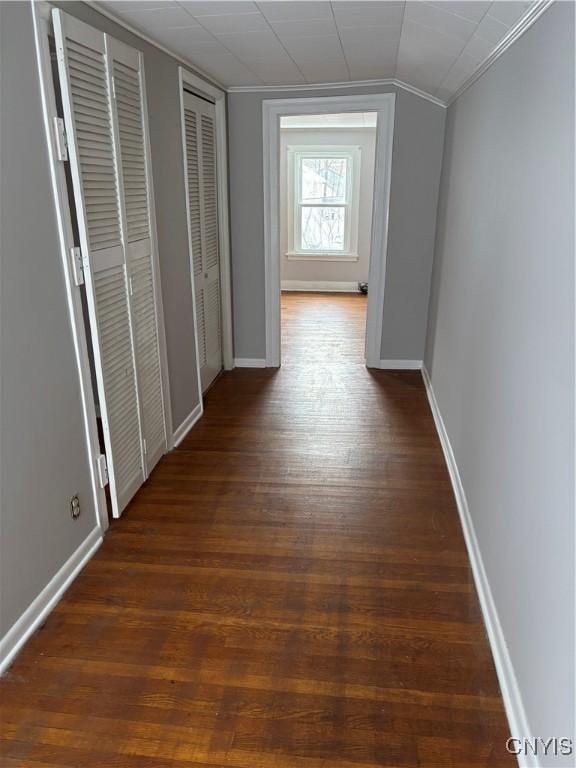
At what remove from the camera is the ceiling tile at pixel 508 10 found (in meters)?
1.78

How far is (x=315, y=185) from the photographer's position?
8.05 m

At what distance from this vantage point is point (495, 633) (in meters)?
1.92

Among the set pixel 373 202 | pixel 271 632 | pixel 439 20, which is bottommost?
pixel 271 632

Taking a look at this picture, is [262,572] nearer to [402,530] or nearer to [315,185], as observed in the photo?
[402,530]

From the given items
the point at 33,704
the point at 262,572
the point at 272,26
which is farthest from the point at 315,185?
the point at 33,704

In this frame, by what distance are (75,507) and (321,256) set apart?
21.6 ft

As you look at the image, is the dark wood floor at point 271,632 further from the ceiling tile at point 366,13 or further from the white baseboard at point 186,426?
the ceiling tile at point 366,13

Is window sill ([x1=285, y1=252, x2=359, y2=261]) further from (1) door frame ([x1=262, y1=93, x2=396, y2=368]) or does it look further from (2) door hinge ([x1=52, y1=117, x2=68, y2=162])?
(2) door hinge ([x1=52, y1=117, x2=68, y2=162])

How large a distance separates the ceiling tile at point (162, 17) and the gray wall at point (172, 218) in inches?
4.0

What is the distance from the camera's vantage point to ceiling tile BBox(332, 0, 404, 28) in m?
2.25

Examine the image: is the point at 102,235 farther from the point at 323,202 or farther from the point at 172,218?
the point at 323,202

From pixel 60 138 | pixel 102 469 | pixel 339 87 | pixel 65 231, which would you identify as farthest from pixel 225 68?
pixel 102 469

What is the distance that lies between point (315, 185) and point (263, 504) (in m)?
6.31

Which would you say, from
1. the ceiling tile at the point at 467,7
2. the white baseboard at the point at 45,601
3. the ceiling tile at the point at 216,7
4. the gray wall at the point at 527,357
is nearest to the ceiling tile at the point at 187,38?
the ceiling tile at the point at 216,7
